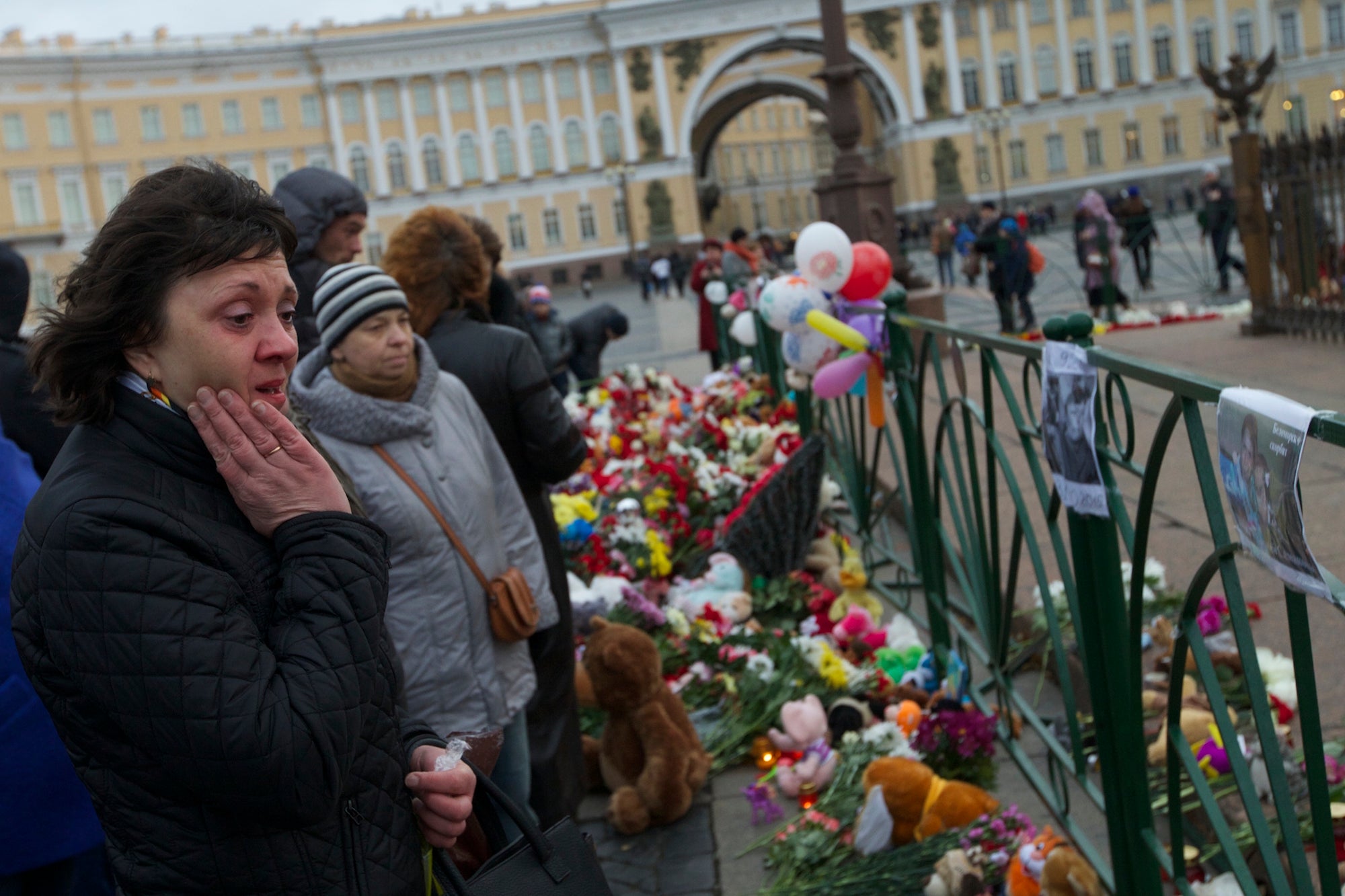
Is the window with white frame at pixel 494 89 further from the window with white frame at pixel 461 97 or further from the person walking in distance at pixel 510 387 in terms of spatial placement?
the person walking in distance at pixel 510 387

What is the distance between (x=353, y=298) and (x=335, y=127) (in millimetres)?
63980

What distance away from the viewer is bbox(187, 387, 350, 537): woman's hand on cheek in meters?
1.45

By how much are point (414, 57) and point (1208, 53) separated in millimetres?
37684

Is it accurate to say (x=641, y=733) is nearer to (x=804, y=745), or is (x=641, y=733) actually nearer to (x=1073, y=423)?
(x=804, y=745)

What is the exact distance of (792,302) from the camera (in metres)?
4.72

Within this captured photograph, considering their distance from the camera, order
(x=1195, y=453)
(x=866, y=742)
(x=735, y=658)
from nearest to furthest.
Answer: (x=1195, y=453), (x=866, y=742), (x=735, y=658)

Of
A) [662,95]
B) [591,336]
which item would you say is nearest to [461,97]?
[662,95]

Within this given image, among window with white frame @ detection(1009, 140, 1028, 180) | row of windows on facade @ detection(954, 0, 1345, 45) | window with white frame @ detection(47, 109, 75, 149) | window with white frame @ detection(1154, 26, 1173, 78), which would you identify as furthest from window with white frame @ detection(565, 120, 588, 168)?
window with white frame @ detection(1154, 26, 1173, 78)

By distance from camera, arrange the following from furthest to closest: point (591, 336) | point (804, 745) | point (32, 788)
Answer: point (591, 336) < point (804, 745) < point (32, 788)

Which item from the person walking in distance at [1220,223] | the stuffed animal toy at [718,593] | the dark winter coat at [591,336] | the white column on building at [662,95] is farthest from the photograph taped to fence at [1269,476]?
the white column on building at [662,95]

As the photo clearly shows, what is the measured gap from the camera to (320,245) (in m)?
3.62

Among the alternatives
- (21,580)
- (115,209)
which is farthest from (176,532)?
(115,209)

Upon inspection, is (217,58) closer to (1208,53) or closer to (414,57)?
(414,57)

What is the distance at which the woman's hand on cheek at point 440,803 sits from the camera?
1.63 metres
